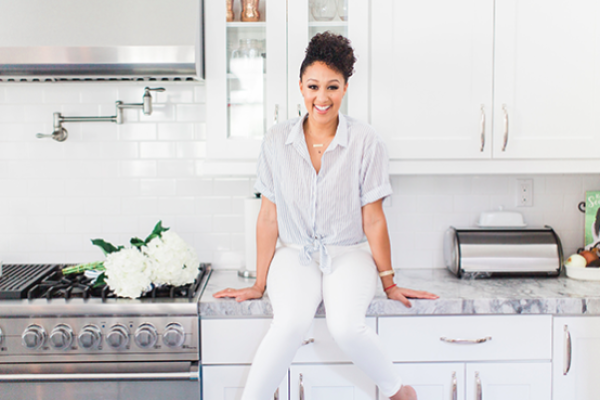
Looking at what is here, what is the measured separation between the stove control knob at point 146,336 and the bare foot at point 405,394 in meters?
0.85

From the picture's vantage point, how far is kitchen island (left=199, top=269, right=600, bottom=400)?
5.65ft

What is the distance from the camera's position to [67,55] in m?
1.70

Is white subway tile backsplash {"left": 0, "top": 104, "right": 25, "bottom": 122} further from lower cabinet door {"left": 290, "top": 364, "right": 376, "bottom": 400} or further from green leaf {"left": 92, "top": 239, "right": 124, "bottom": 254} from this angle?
lower cabinet door {"left": 290, "top": 364, "right": 376, "bottom": 400}

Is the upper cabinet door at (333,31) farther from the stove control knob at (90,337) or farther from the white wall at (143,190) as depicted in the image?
the stove control knob at (90,337)

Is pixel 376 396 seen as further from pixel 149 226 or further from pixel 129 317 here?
pixel 149 226

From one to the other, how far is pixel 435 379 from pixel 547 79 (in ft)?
3.99

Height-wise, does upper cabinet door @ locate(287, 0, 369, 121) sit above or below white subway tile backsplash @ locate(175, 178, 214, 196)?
above

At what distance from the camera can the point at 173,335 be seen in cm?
169

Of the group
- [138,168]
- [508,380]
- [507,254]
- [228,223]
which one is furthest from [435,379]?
[138,168]

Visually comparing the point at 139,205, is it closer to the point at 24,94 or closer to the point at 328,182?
the point at 24,94

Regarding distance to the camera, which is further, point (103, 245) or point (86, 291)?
point (103, 245)

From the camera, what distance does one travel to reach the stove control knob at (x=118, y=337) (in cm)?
169

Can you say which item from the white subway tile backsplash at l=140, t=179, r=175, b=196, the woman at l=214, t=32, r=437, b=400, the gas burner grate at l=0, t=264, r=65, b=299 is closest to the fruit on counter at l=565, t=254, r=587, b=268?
the woman at l=214, t=32, r=437, b=400

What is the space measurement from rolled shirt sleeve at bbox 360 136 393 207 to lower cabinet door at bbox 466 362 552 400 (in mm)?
702
